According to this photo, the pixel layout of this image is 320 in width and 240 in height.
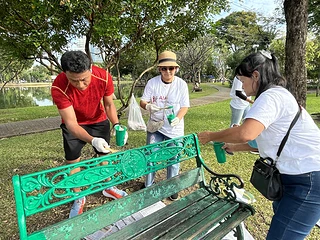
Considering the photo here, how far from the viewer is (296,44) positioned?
420 cm

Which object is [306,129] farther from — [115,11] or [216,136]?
[115,11]

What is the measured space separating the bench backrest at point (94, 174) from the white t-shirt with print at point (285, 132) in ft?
3.04

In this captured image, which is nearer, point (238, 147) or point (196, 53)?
point (238, 147)

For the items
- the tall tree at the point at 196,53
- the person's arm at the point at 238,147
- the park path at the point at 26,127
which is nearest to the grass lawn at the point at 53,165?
the person's arm at the point at 238,147

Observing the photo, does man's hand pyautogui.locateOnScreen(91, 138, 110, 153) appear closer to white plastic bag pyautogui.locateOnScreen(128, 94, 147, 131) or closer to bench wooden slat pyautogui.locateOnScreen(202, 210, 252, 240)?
bench wooden slat pyautogui.locateOnScreen(202, 210, 252, 240)

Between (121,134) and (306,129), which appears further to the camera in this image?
(121,134)

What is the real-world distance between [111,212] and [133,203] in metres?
0.18

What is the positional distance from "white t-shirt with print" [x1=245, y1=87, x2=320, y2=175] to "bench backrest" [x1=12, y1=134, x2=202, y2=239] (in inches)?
36.5

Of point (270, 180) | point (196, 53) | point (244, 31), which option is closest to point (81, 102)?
point (270, 180)

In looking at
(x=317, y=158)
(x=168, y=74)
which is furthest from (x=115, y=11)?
(x=317, y=158)

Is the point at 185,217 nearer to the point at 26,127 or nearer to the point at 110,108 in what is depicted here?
the point at 110,108

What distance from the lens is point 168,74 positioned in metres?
2.56

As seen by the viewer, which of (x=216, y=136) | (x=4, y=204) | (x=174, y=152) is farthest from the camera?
(x=4, y=204)

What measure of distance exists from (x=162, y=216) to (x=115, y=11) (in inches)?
95.7
